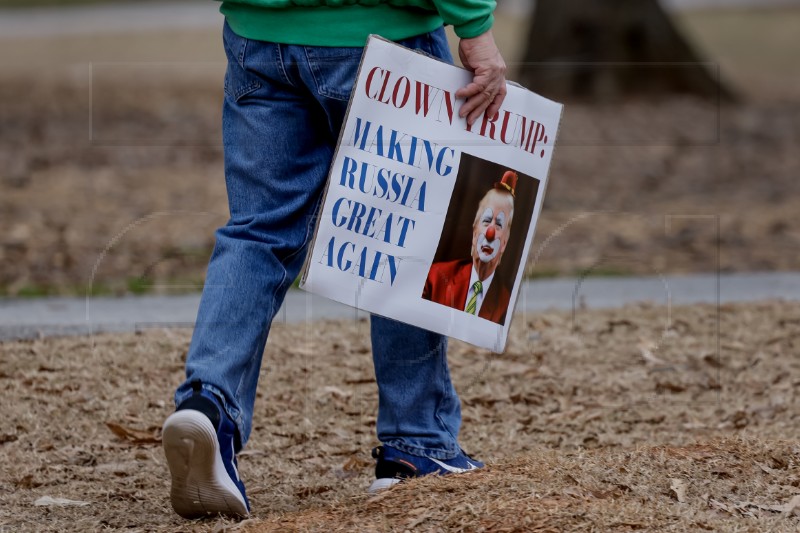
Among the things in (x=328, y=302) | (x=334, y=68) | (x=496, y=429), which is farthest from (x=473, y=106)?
(x=328, y=302)

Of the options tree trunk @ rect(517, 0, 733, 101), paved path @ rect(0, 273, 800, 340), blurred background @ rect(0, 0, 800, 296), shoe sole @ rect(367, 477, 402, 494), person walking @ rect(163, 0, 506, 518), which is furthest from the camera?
tree trunk @ rect(517, 0, 733, 101)

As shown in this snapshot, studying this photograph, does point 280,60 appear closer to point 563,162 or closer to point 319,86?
point 319,86

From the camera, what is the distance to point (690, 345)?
537 centimetres

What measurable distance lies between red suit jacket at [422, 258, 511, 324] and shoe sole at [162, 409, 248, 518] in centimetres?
70

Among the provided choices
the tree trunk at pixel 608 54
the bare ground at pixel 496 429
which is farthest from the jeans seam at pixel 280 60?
the tree trunk at pixel 608 54

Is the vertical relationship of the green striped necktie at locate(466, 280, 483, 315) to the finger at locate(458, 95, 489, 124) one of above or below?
below

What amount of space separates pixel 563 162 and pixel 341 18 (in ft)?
25.8

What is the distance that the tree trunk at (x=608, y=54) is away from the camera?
42.9ft

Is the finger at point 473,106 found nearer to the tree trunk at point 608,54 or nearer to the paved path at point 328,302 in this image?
the paved path at point 328,302

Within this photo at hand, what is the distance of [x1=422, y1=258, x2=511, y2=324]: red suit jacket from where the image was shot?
3299mm

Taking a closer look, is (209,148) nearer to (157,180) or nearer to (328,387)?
(157,180)

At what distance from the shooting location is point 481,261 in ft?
11.0

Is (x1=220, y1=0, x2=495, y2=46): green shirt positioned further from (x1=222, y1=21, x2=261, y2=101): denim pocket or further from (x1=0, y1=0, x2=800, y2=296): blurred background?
(x1=0, y1=0, x2=800, y2=296): blurred background

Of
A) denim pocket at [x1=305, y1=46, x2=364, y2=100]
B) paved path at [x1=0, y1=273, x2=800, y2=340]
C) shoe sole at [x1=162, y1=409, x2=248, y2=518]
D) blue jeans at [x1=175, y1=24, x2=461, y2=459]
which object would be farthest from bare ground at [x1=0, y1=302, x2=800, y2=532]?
denim pocket at [x1=305, y1=46, x2=364, y2=100]
